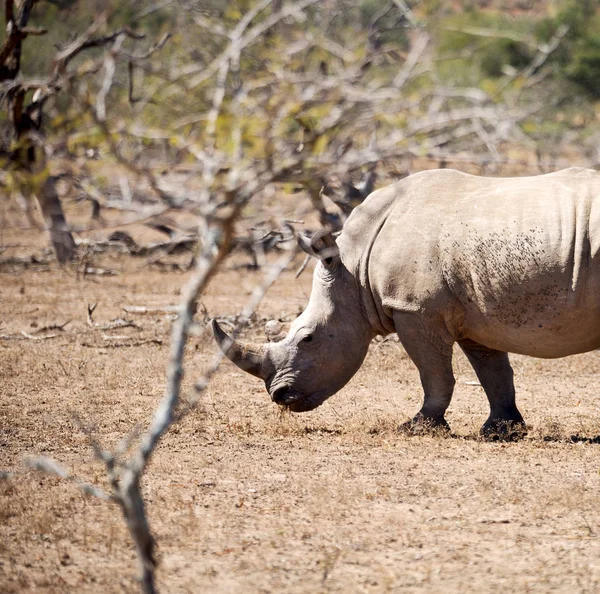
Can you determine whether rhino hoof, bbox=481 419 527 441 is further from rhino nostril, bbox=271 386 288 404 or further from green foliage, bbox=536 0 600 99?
green foliage, bbox=536 0 600 99

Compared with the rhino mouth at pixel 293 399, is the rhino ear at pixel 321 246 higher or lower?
higher

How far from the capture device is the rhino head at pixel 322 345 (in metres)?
7.66

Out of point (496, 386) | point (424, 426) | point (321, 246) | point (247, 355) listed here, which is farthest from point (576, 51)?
point (424, 426)

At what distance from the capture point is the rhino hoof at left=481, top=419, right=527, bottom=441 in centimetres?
723

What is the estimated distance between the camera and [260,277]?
50.6ft

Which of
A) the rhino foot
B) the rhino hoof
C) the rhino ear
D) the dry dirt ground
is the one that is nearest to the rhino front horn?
the dry dirt ground

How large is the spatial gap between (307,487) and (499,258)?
2.08 metres

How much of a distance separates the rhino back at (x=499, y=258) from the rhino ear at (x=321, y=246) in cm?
29

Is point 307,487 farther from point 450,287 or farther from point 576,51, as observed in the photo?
point 576,51

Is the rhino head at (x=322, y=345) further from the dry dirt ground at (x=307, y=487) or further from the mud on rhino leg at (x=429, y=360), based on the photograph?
the mud on rhino leg at (x=429, y=360)

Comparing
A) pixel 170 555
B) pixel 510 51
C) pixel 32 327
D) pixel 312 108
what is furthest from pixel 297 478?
pixel 510 51

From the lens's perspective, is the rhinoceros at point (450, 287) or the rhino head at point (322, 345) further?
the rhino head at point (322, 345)

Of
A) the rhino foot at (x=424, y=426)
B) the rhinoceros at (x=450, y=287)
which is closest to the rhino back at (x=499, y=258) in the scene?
the rhinoceros at (x=450, y=287)

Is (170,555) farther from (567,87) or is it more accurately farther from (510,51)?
(510,51)
